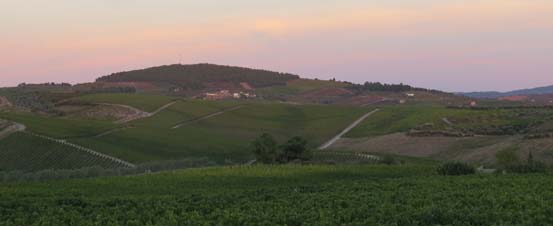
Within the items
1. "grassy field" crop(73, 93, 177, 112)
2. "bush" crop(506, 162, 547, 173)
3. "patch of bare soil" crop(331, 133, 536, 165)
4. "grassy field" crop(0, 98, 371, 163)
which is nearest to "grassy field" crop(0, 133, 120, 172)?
"grassy field" crop(0, 98, 371, 163)

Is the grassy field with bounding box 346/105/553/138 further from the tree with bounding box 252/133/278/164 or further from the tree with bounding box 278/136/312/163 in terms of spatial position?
the tree with bounding box 252/133/278/164

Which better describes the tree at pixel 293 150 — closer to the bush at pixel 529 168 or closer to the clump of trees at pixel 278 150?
the clump of trees at pixel 278 150

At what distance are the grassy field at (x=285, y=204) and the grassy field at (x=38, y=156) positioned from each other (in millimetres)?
28390

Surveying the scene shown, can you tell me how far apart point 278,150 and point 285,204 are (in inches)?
1876

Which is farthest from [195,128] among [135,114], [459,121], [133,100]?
[459,121]

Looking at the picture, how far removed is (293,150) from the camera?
7531cm

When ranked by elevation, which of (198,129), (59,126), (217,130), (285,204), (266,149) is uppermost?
(285,204)

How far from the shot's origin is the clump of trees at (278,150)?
74.2 metres

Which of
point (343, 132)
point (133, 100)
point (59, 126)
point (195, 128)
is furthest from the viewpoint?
point (133, 100)

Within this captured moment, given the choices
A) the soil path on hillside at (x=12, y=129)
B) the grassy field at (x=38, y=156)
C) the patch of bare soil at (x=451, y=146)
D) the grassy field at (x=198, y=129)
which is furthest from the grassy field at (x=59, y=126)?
the patch of bare soil at (x=451, y=146)

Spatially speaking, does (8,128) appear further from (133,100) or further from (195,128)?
(133,100)

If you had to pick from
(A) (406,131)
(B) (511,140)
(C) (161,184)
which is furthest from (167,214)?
(A) (406,131)

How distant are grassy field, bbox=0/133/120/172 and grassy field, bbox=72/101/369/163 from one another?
15.2 ft

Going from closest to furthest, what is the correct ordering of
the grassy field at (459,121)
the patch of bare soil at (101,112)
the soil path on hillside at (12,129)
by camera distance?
the soil path on hillside at (12,129)
the grassy field at (459,121)
the patch of bare soil at (101,112)
